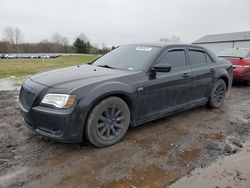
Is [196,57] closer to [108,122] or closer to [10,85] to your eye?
[108,122]

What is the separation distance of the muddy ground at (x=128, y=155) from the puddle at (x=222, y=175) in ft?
0.20

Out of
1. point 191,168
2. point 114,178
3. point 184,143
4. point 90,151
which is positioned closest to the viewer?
point 114,178

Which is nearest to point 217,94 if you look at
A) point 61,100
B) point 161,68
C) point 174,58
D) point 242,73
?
point 174,58

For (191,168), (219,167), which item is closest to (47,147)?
(191,168)

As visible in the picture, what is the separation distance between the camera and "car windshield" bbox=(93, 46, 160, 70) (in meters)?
4.11

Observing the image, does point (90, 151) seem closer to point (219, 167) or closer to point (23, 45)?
point (219, 167)

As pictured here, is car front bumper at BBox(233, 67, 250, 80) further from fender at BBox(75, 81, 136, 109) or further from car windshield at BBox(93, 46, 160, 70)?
fender at BBox(75, 81, 136, 109)

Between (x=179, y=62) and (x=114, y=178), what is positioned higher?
(x=179, y=62)

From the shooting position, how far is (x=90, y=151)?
3.39 meters

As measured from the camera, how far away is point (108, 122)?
3.52 metres

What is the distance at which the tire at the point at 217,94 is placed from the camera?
213 inches

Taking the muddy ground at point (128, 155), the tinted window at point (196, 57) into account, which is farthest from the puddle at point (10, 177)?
the tinted window at point (196, 57)

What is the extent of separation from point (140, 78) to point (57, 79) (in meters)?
1.30

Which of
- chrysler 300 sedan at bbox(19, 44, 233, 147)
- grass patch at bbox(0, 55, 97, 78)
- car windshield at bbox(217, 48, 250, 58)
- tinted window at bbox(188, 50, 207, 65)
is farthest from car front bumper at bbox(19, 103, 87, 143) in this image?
grass patch at bbox(0, 55, 97, 78)
